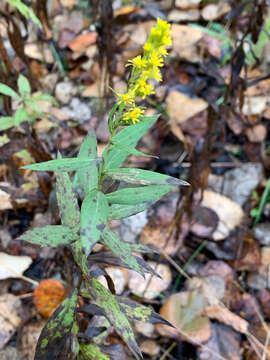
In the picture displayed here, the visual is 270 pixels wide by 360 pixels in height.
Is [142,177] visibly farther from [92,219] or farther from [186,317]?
[186,317]

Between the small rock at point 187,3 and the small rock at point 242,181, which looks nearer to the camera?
the small rock at point 242,181

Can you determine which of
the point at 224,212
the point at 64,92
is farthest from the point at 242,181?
the point at 64,92

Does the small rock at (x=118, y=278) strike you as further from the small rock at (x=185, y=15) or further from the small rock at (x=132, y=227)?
the small rock at (x=185, y=15)

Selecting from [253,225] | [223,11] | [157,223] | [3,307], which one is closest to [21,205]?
[3,307]

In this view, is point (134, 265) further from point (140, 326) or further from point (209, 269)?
point (209, 269)

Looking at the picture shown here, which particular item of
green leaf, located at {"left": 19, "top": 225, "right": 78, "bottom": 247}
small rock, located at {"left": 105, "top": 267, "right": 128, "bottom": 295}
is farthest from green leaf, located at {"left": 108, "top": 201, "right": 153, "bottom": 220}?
small rock, located at {"left": 105, "top": 267, "right": 128, "bottom": 295}

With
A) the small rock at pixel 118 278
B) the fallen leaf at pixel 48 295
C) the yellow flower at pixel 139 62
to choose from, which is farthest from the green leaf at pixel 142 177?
the small rock at pixel 118 278

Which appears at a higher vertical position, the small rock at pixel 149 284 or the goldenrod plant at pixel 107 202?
the goldenrod plant at pixel 107 202
